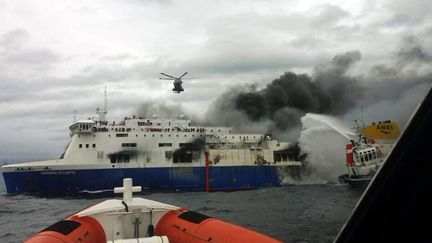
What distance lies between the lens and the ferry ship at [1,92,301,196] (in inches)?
1639

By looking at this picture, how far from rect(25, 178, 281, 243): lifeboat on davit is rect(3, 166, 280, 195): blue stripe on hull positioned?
31822 mm

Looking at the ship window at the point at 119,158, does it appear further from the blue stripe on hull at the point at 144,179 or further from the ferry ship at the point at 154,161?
the blue stripe on hull at the point at 144,179

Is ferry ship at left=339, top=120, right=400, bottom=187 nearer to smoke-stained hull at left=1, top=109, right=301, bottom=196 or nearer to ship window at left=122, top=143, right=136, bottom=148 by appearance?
smoke-stained hull at left=1, top=109, right=301, bottom=196

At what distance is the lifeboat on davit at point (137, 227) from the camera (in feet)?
26.9

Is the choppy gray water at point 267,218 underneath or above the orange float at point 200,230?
underneath

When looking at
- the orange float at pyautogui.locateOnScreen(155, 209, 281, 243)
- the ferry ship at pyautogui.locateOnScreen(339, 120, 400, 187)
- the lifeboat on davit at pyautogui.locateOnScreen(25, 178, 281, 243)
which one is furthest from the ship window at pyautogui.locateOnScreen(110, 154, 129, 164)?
the orange float at pyautogui.locateOnScreen(155, 209, 281, 243)

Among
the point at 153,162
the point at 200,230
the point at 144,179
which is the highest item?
the point at 153,162

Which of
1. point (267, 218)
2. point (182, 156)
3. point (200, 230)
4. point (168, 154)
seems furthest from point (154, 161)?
point (200, 230)

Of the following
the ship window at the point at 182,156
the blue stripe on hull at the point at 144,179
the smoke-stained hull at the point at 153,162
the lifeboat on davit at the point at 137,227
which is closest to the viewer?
the lifeboat on davit at the point at 137,227

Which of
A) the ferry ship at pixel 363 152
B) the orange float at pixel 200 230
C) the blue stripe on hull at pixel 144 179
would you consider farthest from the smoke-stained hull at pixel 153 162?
the orange float at pixel 200 230

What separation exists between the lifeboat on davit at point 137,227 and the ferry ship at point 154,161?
31.8m

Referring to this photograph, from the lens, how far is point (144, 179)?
143 ft

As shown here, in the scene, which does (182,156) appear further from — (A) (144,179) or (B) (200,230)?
(B) (200,230)

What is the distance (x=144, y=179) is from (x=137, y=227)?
3318 centimetres
